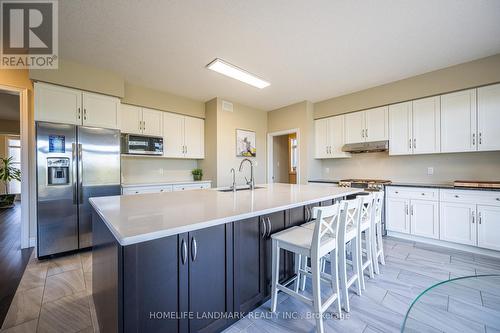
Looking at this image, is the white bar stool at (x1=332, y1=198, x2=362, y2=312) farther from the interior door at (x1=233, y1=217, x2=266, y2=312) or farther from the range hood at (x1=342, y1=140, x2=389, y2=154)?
the range hood at (x1=342, y1=140, x2=389, y2=154)

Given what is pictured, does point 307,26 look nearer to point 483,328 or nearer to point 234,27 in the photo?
point 234,27

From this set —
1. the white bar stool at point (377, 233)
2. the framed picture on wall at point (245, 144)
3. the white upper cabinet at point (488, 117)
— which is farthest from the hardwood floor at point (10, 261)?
the white upper cabinet at point (488, 117)

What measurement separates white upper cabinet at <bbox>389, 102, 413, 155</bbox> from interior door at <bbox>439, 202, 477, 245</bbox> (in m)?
1.05

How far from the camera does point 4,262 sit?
258 cm

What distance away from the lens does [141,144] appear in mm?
3693

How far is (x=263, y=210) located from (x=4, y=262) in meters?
3.51

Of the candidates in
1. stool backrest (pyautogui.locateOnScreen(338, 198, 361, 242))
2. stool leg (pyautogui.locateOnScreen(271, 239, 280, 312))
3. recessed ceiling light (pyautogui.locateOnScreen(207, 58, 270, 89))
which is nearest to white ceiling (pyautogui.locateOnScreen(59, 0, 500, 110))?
recessed ceiling light (pyautogui.locateOnScreen(207, 58, 270, 89))

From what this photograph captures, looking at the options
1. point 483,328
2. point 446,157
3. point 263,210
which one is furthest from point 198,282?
point 446,157

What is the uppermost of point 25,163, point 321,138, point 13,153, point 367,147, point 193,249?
point 321,138

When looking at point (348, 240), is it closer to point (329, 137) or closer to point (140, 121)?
point (329, 137)

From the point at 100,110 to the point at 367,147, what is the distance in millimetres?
4640

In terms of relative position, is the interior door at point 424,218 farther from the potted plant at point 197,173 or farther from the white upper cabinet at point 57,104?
the white upper cabinet at point 57,104

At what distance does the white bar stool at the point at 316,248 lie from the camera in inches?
55.9

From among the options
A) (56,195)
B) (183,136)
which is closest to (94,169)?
(56,195)
